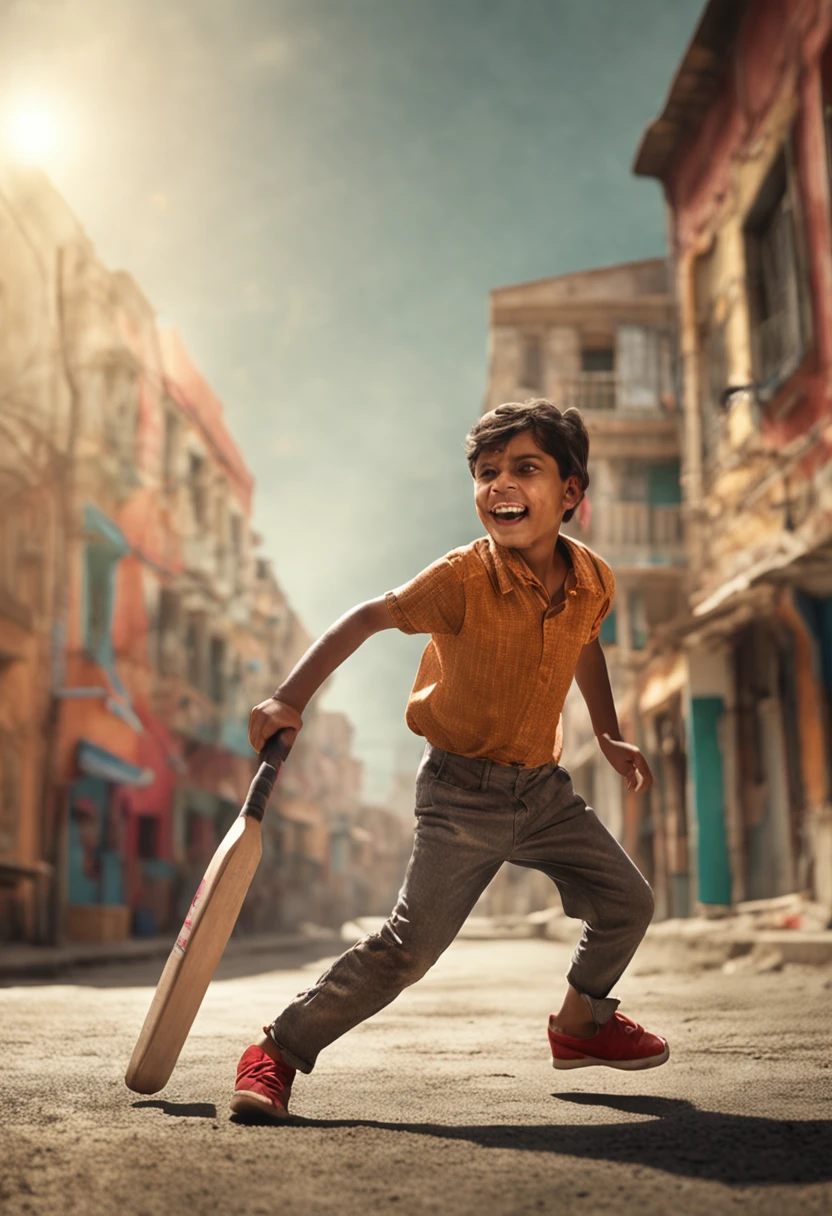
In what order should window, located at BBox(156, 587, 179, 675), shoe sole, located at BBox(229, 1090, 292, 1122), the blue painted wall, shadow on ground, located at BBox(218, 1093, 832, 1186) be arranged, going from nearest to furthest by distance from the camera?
shadow on ground, located at BBox(218, 1093, 832, 1186), shoe sole, located at BBox(229, 1090, 292, 1122), the blue painted wall, window, located at BBox(156, 587, 179, 675)

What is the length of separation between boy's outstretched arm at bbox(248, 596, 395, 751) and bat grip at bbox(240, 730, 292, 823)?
25mm

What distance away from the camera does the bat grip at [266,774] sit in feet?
9.41

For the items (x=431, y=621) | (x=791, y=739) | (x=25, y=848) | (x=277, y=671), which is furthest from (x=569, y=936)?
(x=277, y=671)

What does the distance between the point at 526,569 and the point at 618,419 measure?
21704mm

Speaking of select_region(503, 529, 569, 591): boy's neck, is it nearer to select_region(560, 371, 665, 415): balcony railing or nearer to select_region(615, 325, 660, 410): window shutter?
select_region(560, 371, 665, 415): balcony railing

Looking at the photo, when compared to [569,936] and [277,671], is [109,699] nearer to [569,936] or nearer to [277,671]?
[569,936]

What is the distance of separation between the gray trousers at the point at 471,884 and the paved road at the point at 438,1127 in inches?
9.0

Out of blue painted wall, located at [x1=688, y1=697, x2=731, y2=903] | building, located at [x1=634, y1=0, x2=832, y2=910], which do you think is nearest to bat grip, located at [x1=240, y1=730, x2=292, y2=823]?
building, located at [x1=634, y1=0, x2=832, y2=910]

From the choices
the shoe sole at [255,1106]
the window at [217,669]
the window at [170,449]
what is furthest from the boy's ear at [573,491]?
the window at [217,669]

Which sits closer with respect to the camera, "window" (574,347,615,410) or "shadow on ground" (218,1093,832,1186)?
"shadow on ground" (218,1093,832,1186)

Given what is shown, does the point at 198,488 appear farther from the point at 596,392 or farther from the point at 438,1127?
the point at 438,1127

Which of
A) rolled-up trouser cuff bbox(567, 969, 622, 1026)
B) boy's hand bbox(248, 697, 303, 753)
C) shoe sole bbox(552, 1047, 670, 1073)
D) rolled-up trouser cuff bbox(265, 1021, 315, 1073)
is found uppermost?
boy's hand bbox(248, 697, 303, 753)

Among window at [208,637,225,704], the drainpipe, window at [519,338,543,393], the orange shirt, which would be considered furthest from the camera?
window at [208,637,225,704]

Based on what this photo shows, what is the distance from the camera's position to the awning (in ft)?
58.7
